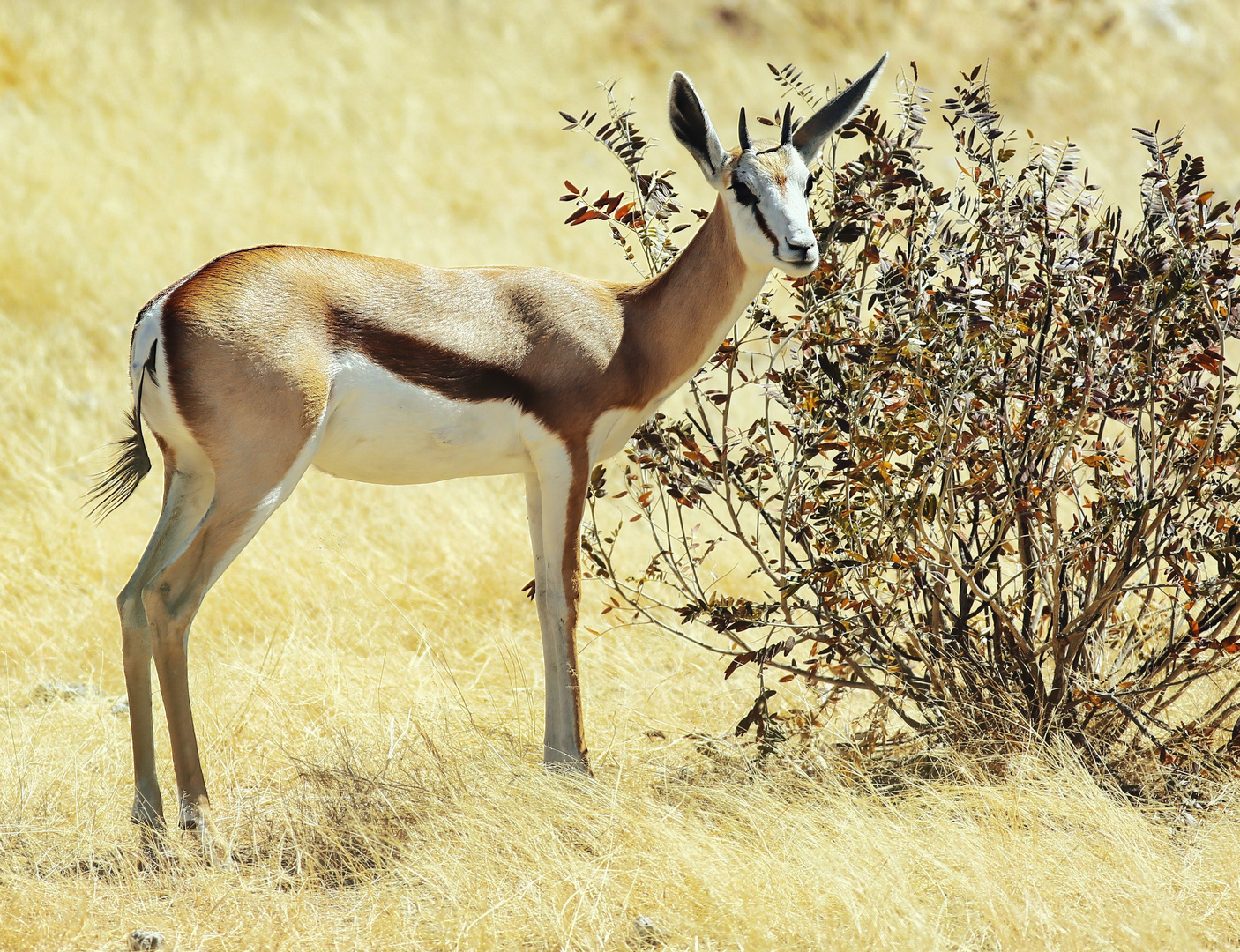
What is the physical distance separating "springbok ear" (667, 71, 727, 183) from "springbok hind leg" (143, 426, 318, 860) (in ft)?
5.72

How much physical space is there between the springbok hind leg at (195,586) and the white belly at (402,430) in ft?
0.51

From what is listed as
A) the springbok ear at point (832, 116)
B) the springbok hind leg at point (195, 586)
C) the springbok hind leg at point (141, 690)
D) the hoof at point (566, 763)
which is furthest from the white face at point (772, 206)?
the springbok hind leg at point (141, 690)

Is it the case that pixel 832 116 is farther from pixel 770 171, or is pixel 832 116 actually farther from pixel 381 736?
pixel 381 736

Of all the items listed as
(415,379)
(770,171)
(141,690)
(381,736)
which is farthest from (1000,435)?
(141,690)

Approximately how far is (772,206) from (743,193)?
0.57 ft

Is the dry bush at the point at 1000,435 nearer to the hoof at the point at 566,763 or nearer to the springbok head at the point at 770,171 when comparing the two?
the springbok head at the point at 770,171

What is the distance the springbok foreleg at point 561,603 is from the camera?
4.65 metres

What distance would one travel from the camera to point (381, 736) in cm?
511

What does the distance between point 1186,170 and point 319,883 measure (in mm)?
3882

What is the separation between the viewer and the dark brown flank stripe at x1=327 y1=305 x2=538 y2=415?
4.17 metres

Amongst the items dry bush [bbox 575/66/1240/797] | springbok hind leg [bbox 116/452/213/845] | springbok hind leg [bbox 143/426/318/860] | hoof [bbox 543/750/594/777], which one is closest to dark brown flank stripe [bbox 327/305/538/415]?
springbok hind leg [bbox 143/426/318/860]

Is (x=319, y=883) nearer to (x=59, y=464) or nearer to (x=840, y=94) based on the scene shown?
(x=840, y=94)

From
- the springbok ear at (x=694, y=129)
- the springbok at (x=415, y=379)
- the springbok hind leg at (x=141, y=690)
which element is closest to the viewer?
the springbok at (x=415, y=379)

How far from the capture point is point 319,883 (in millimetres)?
4000
